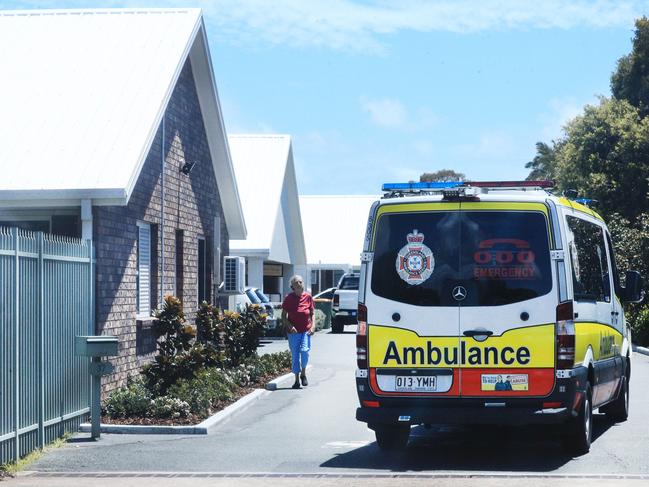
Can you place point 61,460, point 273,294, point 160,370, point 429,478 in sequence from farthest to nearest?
point 273,294 → point 160,370 → point 61,460 → point 429,478

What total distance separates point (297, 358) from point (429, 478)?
923cm

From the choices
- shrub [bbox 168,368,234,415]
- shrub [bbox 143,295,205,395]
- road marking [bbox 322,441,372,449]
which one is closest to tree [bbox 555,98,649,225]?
shrub [bbox 168,368,234,415]

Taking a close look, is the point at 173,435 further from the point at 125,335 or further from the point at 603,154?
the point at 603,154

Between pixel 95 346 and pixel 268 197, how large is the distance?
28.3 m

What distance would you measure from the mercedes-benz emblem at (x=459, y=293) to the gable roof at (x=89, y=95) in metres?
5.43

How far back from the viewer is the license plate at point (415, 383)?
11.6 metres

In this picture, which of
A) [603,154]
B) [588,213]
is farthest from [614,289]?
[603,154]

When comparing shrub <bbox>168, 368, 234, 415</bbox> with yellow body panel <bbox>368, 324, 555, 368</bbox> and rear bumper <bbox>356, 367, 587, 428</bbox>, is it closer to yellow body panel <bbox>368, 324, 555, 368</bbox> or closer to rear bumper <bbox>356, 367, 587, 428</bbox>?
rear bumper <bbox>356, 367, 587, 428</bbox>

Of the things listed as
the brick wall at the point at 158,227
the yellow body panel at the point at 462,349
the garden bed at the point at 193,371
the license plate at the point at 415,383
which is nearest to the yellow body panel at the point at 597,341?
the yellow body panel at the point at 462,349

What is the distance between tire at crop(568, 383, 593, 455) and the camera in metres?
11.9

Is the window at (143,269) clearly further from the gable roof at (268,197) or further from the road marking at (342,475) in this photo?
the gable roof at (268,197)

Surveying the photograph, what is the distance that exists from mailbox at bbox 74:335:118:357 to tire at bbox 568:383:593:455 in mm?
5056

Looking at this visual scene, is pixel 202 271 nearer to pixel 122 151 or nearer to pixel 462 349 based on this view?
pixel 122 151

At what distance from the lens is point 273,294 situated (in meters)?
47.9
